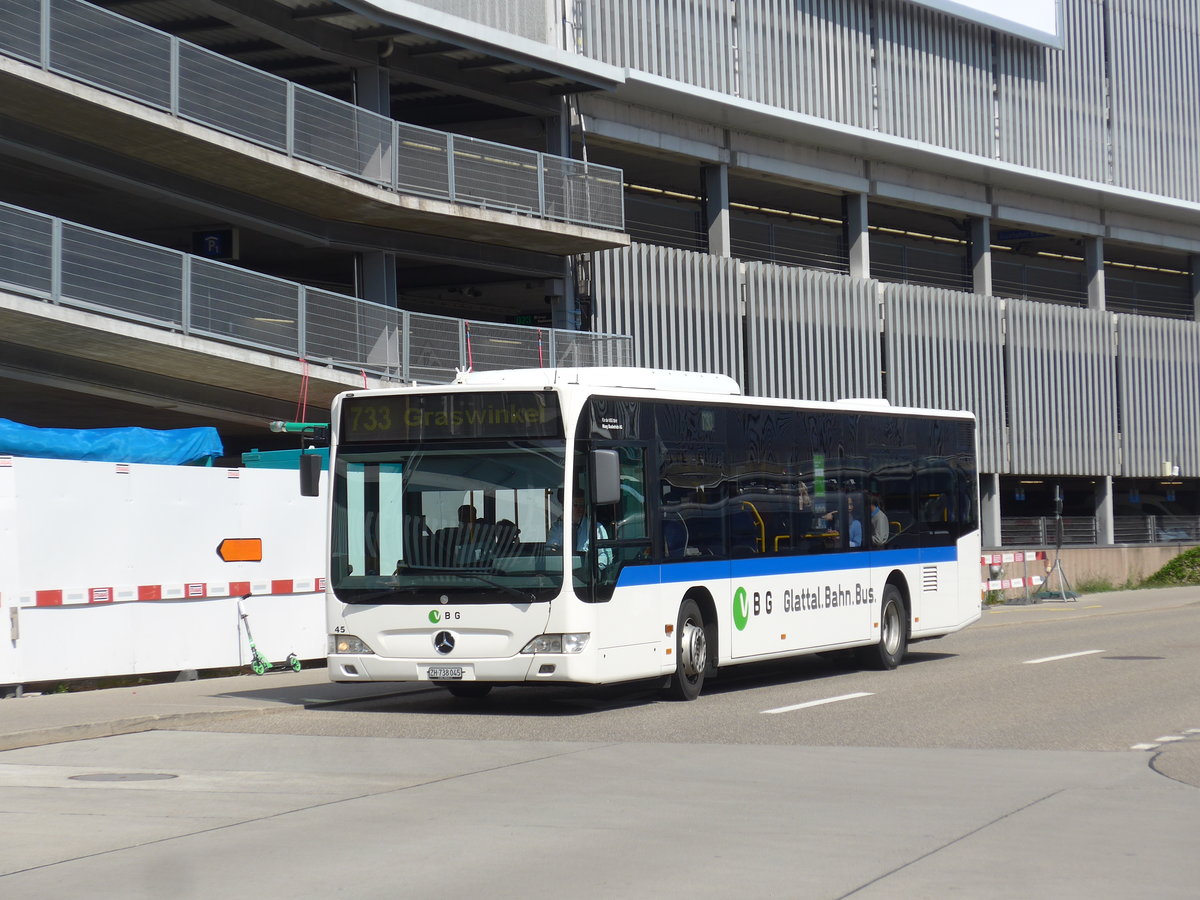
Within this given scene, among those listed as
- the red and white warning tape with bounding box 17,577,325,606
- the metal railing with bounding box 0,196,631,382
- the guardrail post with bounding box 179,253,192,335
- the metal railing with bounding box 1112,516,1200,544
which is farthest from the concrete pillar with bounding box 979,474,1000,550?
the red and white warning tape with bounding box 17,577,325,606

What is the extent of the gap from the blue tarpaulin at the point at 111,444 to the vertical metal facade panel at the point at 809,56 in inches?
745

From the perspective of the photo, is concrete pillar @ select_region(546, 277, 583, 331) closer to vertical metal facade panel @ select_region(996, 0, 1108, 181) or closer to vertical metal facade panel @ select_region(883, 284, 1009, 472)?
vertical metal facade panel @ select_region(883, 284, 1009, 472)

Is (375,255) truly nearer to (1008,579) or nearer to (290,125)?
(290,125)

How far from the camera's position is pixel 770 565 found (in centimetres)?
1750

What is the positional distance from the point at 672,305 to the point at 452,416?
2026 centimetres

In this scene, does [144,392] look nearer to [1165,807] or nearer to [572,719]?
[572,719]

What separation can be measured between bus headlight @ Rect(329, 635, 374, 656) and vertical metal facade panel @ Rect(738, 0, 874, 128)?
78.8 feet

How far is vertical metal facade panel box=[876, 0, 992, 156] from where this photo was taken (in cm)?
4047

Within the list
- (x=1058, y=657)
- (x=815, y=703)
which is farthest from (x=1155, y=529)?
(x=815, y=703)

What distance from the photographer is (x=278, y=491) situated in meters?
20.0

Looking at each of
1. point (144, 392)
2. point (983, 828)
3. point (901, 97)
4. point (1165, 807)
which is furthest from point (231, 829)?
point (901, 97)

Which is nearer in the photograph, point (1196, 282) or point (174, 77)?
point (174, 77)

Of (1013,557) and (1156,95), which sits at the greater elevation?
(1156,95)

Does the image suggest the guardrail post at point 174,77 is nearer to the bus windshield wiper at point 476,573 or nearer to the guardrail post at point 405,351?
the guardrail post at point 405,351
